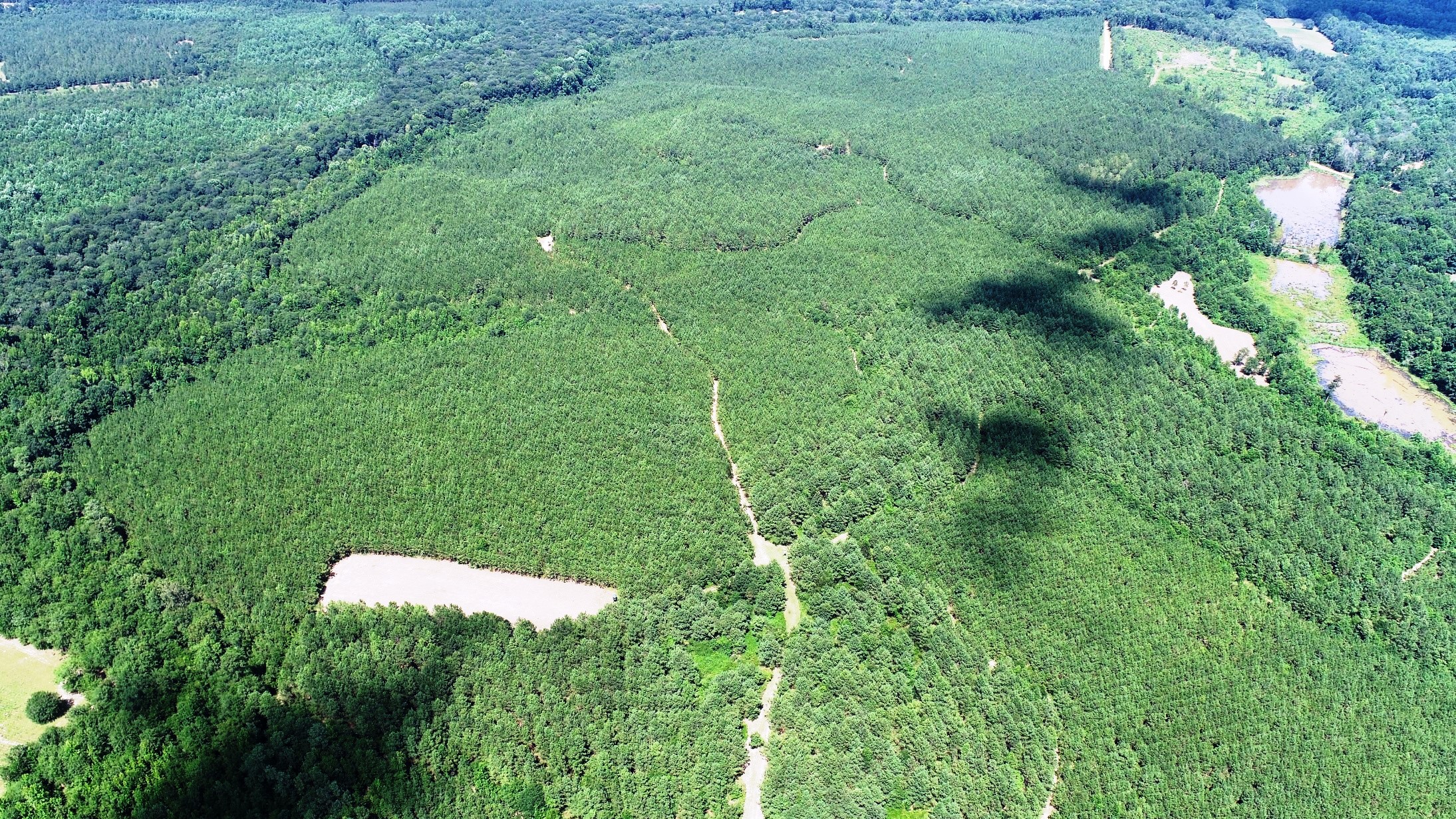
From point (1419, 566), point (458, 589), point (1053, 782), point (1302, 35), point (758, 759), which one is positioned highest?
point (1302, 35)

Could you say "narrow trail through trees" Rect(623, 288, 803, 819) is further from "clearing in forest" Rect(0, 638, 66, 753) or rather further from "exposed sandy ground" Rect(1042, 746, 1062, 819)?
"clearing in forest" Rect(0, 638, 66, 753)

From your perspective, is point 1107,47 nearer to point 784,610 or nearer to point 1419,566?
point 1419,566

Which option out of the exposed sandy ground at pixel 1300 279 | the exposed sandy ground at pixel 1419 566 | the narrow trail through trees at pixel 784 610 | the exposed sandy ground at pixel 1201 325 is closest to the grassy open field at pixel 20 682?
Answer: the narrow trail through trees at pixel 784 610

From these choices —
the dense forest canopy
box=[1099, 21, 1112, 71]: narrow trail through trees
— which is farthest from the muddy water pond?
box=[1099, 21, 1112, 71]: narrow trail through trees

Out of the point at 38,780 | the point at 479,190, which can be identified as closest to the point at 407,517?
the point at 38,780

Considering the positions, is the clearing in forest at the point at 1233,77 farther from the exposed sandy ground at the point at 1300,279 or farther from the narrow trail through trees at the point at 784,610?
the narrow trail through trees at the point at 784,610

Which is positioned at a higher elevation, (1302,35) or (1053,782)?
(1302,35)

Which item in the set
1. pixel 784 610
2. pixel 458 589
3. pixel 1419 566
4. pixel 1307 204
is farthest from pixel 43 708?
pixel 1307 204
